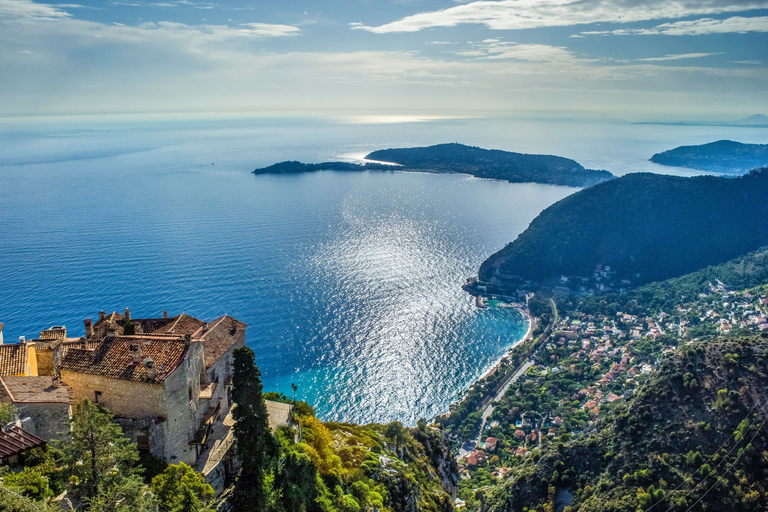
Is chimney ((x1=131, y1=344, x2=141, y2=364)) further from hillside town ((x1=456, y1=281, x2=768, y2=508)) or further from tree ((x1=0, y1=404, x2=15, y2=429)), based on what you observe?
hillside town ((x1=456, y1=281, x2=768, y2=508))

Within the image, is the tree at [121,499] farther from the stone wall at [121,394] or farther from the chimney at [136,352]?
the chimney at [136,352]

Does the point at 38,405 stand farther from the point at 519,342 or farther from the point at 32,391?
the point at 519,342

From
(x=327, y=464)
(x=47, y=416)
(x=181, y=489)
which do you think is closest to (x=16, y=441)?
(x=47, y=416)

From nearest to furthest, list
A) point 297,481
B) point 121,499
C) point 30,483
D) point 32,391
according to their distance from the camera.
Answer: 1. point 30,483
2. point 121,499
3. point 32,391
4. point 297,481

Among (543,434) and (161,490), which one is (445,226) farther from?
(161,490)

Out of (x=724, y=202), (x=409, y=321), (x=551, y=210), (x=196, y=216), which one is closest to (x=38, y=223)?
(x=196, y=216)

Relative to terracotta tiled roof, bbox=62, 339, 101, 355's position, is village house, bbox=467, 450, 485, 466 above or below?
below

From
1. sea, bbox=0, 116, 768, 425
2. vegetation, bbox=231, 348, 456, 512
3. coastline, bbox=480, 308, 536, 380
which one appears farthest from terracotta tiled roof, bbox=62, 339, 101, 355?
coastline, bbox=480, 308, 536, 380
